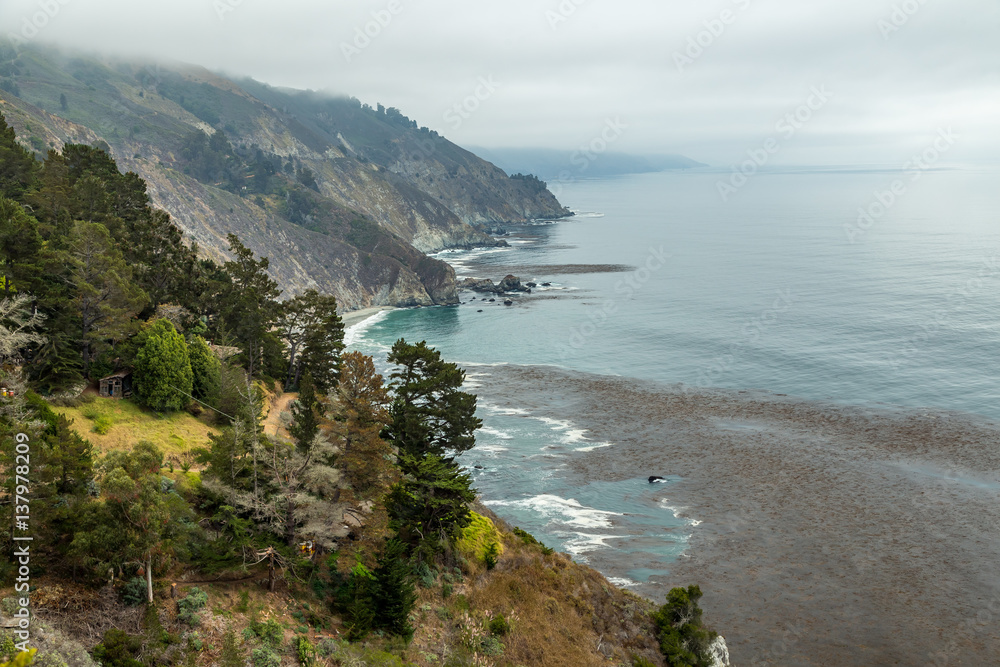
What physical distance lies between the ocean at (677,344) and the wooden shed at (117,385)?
28496 mm

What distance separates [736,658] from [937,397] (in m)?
54.8

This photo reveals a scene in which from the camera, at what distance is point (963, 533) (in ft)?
169

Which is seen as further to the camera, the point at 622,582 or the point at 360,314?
the point at 360,314

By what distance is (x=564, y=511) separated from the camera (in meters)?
56.1

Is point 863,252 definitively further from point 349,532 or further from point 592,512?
point 349,532

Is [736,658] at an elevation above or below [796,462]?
below

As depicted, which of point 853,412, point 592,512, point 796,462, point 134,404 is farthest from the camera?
point 853,412

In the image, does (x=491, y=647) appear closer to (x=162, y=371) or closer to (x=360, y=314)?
(x=162, y=371)

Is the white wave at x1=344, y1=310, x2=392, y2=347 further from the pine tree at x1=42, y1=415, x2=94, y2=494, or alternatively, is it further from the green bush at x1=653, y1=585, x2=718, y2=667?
the pine tree at x1=42, y1=415, x2=94, y2=494

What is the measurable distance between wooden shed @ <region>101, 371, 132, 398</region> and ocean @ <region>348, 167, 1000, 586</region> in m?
28.5

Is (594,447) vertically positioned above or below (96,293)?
below

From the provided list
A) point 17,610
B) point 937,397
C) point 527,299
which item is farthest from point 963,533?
point 527,299

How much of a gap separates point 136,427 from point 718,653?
34.0 m

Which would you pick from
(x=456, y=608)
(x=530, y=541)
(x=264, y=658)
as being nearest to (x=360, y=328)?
(x=530, y=541)
